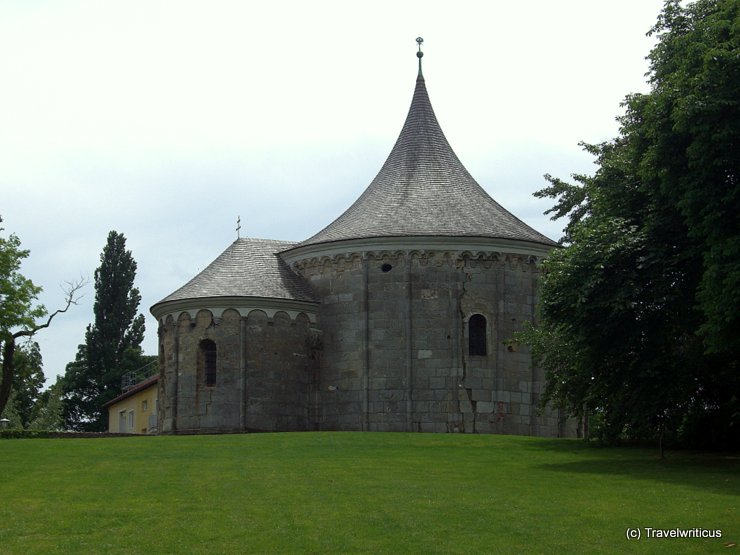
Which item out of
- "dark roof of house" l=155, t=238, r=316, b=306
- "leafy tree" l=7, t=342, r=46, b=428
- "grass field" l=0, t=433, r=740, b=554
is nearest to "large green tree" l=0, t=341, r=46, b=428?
"leafy tree" l=7, t=342, r=46, b=428

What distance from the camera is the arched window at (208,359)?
158ft

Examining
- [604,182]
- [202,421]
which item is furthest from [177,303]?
[604,182]

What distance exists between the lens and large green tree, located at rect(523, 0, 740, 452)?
30.4 m

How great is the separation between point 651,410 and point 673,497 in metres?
8.09

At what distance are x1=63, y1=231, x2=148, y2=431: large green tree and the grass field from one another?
48171 mm

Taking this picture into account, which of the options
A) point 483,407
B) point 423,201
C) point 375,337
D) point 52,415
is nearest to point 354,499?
point 483,407

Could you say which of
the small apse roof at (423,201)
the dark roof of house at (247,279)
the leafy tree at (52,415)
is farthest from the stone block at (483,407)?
the leafy tree at (52,415)

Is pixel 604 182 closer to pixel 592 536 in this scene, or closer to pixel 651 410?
pixel 651 410

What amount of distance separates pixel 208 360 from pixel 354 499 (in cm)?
2463

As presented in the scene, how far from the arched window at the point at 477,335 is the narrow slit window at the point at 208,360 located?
957cm

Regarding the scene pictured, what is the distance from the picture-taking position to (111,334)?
Result: 83.7 metres

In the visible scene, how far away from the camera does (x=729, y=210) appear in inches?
1207

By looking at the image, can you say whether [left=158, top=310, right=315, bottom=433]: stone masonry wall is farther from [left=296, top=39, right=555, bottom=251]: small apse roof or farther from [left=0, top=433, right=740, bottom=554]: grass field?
[left=0, top=433, right=740, bottom=554]: grass field

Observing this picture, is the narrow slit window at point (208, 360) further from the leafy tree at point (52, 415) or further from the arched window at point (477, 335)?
the leafy tree at point (52, 415)
